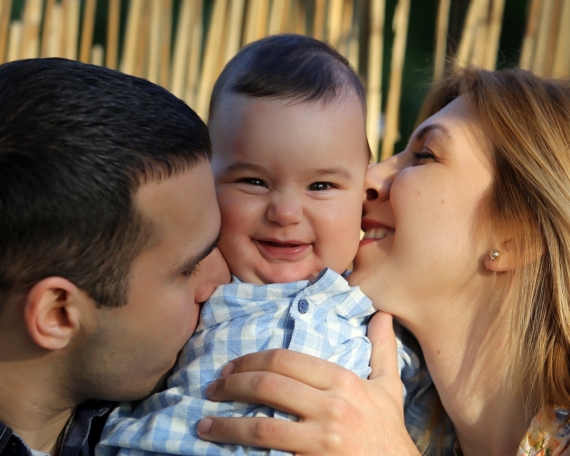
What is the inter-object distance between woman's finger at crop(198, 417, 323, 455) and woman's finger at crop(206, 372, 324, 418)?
4 centimetres

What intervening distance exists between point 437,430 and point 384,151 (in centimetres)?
167

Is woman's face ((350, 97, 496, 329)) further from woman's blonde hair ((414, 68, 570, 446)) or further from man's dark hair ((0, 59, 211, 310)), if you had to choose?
man's dark hair ((0, 59, 211, 310))

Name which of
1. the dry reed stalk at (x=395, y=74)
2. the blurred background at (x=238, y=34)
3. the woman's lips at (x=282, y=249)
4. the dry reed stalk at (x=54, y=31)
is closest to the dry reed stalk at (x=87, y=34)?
the blurred background at (x=238, y=34)

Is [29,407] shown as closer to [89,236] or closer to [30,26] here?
[89,236]

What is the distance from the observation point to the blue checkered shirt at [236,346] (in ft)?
5.65

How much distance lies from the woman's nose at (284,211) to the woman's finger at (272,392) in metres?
0.42

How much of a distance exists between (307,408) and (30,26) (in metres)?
2.64

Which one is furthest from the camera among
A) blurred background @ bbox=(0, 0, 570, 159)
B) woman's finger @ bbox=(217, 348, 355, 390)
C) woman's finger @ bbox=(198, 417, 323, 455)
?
blurred background @ bbox=(0, 0, 570, 159)

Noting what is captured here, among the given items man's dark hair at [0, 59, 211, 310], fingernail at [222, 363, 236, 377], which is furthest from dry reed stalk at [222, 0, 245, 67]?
fingernail at [222, 363, 236, 377]

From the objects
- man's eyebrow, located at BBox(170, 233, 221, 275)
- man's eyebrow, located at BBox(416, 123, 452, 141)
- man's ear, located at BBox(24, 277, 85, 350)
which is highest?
man's eyebrow, located at BBox(416, 123, 452, 141)

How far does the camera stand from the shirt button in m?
1.87

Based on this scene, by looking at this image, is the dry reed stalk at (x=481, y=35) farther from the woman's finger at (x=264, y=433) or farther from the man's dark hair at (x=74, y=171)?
the woman's finger at (x=264, y=433)

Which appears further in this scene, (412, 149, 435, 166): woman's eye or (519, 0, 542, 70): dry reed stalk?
(519, 0, 542, 70): dry reed stalk

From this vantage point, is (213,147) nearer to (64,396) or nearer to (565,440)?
(64,396)
